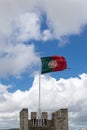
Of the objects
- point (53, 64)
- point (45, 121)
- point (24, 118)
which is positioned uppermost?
point (53, 64)

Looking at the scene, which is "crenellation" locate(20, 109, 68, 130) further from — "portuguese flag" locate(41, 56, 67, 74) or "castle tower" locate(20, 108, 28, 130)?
"portuguese flag" locate(41, 56, 67, 74)

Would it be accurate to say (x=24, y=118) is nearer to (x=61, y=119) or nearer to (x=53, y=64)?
(x=61, y=119)

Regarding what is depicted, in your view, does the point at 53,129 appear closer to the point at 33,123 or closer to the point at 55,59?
the point at 33,123

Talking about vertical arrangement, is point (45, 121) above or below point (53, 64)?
below

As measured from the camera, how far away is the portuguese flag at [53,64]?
54591 millimetres

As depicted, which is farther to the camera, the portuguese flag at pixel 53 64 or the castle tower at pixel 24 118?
the castle tower at pixel 24 118

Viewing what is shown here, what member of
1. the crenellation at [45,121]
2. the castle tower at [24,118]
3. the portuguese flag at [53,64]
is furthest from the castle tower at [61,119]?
the portuguese flag at [53,64]

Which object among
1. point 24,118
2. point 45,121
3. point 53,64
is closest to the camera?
point 53,64

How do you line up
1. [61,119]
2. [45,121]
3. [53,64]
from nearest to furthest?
1. [53,64]
2. [61,119]
3. [45,121]

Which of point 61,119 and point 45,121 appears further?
point 45,121

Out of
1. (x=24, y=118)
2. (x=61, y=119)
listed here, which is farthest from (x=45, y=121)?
(x=24, y=118)

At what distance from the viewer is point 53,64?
5512 centimetres

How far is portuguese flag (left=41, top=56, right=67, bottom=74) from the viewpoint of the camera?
5459cm

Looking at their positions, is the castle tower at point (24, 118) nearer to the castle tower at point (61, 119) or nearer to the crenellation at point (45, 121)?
the crenellation at point (45, 121)
